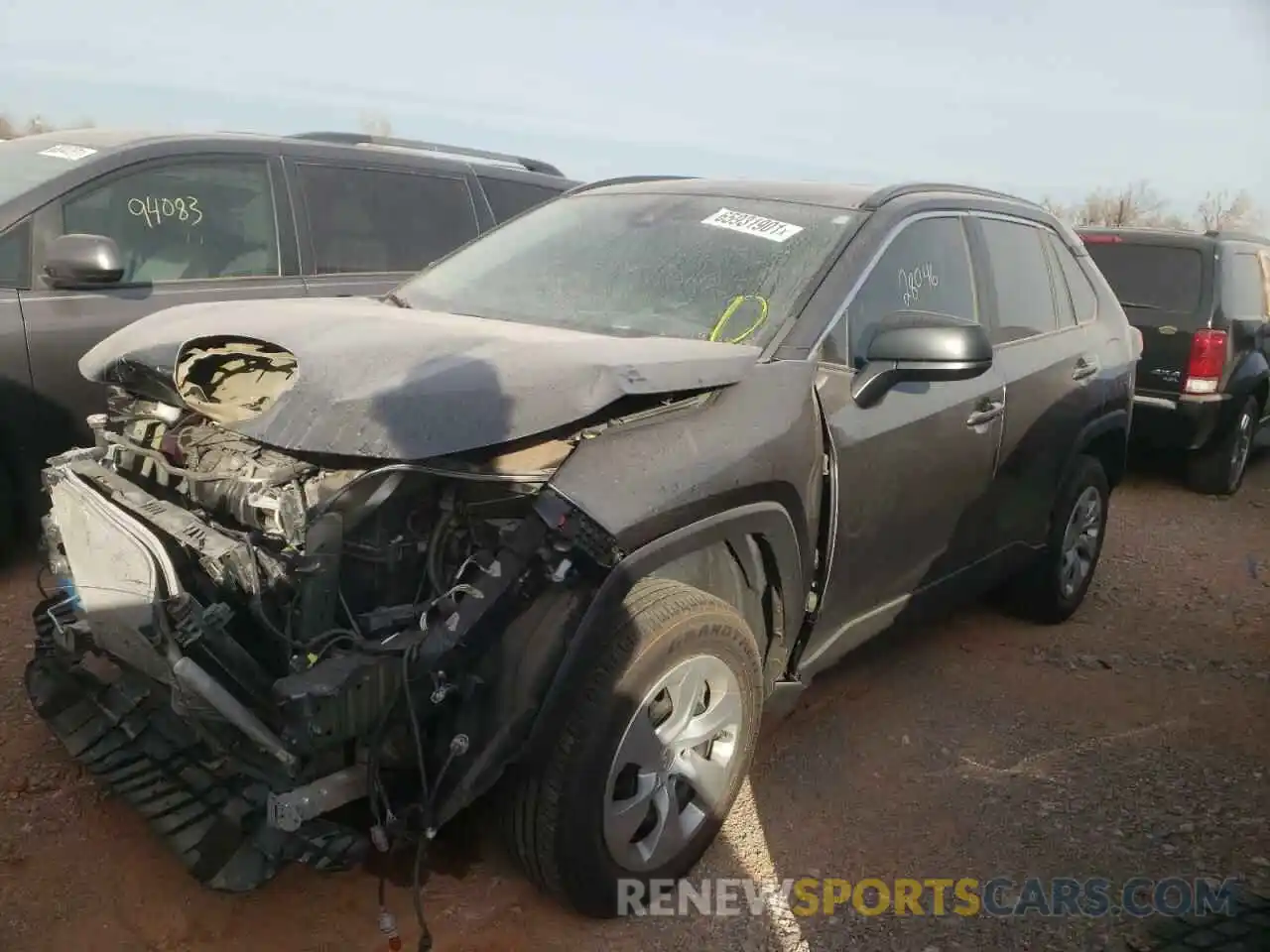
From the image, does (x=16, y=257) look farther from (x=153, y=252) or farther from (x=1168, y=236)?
(x=1168, y=236)

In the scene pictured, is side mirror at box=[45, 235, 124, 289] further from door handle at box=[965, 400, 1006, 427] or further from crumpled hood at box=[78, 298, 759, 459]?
door handle at box=[965, 400, 1006, 427]

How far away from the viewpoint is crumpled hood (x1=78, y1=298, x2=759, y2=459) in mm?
2330

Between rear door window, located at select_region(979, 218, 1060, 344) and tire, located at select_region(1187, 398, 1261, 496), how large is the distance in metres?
4.07

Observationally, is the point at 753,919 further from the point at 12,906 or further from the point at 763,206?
the point at 763,206

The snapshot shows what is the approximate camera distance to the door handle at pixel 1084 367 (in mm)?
4301

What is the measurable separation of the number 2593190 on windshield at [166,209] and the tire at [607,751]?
344 cm

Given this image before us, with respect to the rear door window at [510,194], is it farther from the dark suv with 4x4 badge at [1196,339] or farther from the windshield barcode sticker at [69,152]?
the dark suv with 4x4 badge at [1196,339]

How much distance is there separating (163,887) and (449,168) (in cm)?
442

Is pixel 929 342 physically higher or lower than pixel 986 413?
higher

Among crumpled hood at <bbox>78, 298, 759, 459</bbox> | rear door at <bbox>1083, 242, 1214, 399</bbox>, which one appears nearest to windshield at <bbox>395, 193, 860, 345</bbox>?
crumpled hood at <bbox>78, 298, 759, 459</bbox>

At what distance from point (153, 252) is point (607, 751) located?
141 inches

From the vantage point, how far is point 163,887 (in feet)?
8.77

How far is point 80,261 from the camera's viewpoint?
421cm

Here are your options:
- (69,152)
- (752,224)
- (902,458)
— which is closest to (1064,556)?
(902,458)
